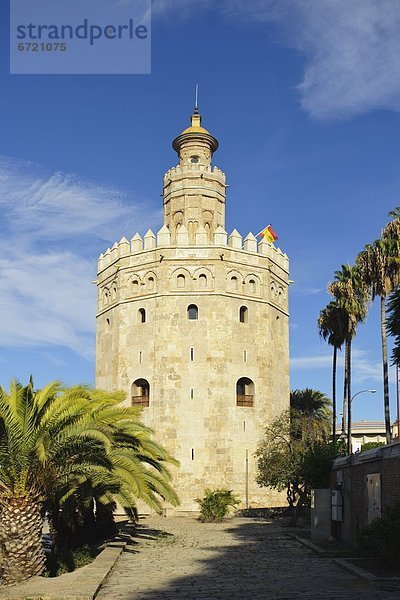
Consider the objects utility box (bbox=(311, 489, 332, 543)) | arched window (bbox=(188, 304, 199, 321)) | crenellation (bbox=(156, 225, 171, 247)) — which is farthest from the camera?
crenellation (bbox=(156, 225, 171, 247))

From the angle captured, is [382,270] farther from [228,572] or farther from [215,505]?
[228,572]

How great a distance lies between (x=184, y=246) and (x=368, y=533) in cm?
2559

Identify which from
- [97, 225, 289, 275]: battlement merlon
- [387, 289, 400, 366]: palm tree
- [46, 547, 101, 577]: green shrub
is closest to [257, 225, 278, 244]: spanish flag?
[97, 225, 289, 275]: battlement merlon

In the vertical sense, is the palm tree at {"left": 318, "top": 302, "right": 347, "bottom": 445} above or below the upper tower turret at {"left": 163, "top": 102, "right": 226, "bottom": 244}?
below

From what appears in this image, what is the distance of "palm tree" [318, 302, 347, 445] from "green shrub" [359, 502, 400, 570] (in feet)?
69.5

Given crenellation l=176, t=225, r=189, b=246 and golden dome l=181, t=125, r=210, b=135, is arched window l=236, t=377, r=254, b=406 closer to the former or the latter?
crenellation l=176, t=225, r=189, b=246

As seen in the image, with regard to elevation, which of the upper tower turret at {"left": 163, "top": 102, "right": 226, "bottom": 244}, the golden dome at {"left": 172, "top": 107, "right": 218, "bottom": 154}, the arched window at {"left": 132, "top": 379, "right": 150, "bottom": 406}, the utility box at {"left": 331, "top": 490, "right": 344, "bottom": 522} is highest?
the golden dome at {"left": 172, "top": 107, "right": 218, "bottom": 154}

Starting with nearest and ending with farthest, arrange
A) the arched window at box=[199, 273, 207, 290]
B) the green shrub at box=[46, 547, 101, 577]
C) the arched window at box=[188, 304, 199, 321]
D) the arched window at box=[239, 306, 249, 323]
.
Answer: the green shrub at box=[46, 547, 101, 577] < the arched window at box=[188, 304, 199, 321] < the arched window at box=[199, 273, 207, 290] < the arched window at box=[239, 306, 249, 323]

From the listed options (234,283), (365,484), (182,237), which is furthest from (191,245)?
(365,484)

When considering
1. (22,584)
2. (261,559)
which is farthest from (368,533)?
(22,584)

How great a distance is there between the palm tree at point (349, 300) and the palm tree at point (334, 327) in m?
0.61

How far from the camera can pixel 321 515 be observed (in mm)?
21641

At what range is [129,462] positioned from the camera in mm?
18531

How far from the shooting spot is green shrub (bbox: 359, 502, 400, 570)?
13422 mm
